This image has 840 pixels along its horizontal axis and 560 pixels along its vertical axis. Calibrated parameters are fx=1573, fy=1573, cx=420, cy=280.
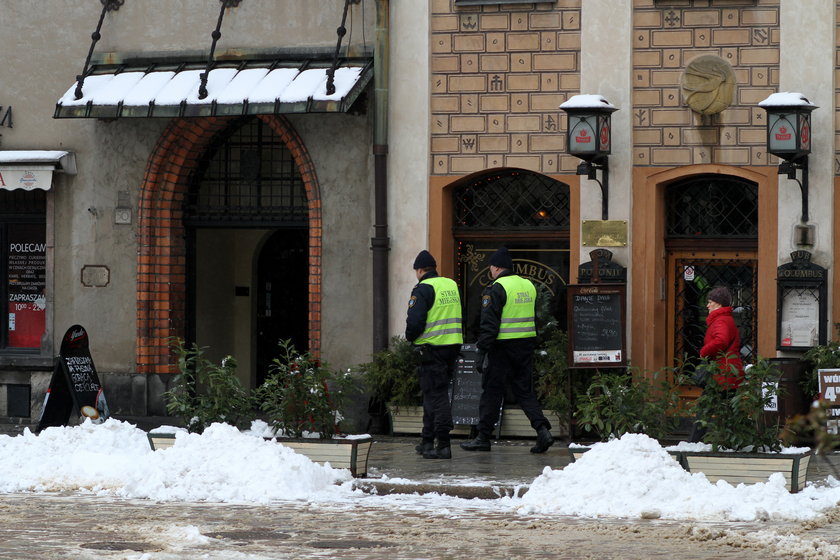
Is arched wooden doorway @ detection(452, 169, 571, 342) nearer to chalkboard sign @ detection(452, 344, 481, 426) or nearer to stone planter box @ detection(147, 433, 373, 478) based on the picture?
chalkboard sign @ detection(452, 344, 481, 426)

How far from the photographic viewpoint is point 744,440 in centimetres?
1106

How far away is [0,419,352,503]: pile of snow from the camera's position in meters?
11.2

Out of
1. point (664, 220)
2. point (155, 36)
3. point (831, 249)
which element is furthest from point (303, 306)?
point (831, 249)

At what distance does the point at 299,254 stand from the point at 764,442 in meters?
9.88

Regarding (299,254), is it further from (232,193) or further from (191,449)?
(191,449)

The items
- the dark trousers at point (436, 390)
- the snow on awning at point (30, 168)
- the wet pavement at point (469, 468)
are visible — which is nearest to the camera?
the wet pavement at point (469, 468)

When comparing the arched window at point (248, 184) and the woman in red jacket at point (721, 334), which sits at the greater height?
the arched window at point (248, 184)

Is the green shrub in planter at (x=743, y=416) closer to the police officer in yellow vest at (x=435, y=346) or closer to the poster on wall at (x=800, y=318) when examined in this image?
the police officer in yellow vest at (x=435, y=346)

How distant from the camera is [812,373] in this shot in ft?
46.8

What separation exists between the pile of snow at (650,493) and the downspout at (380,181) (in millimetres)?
5405

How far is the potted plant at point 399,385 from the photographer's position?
51.3 feet

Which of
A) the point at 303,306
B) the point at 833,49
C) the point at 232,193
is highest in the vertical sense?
the point at 833,49

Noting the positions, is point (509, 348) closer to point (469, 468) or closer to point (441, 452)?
point (441, 452)

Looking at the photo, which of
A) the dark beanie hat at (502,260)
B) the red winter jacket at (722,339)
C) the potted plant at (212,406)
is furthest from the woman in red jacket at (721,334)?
the potted plant at (212,406)
